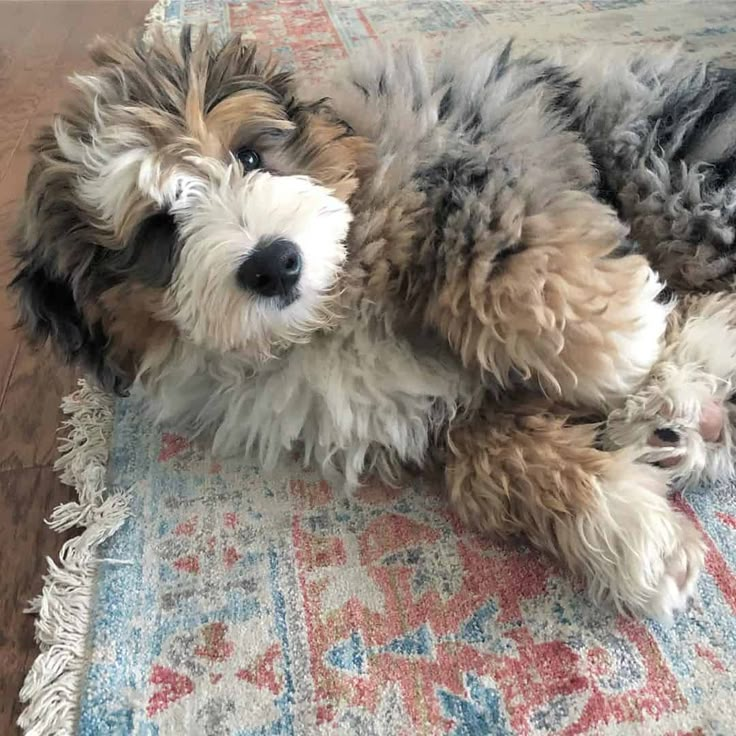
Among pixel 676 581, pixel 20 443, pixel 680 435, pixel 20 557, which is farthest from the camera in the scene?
pixel 20 443

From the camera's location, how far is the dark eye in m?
1.20

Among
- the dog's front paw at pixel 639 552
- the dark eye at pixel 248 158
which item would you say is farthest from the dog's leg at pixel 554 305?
the dark eye at pixel 248 158

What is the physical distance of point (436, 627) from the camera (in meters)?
1.10

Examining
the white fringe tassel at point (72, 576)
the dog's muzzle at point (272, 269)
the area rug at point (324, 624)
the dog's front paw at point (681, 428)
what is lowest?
the white fringe tassel at point (72, 576)

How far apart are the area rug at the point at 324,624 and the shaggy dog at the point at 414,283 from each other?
0.05 metres

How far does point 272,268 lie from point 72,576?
Answer: 0.56 m

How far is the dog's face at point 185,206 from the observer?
111 cm

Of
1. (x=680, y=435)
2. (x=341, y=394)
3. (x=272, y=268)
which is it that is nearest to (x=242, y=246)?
(x=272, y=268)

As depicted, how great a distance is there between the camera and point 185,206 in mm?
1135

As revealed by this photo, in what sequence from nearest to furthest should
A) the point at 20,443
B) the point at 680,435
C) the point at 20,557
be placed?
1. the point at 680,435
2. the point at 20,557
3. the point at 20,443

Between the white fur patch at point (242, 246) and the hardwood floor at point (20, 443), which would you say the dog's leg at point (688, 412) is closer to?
the white fur patch at point (242, 246)

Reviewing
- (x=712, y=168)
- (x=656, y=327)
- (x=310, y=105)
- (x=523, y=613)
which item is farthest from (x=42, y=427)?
(x=712, y=168)

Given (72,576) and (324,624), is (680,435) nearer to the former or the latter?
(324,624)

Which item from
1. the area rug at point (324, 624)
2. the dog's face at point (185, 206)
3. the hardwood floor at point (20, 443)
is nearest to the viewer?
the area rug at point (324, 624)
